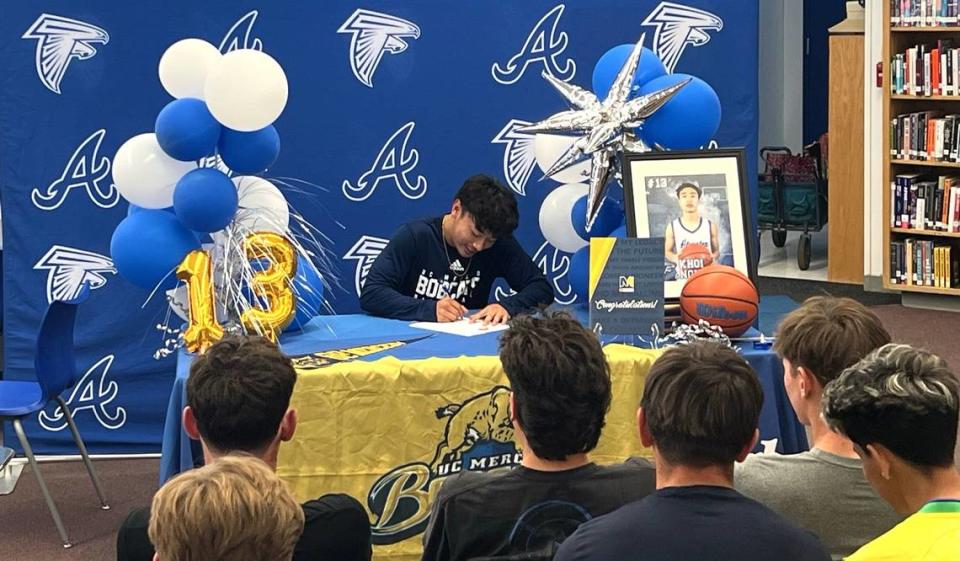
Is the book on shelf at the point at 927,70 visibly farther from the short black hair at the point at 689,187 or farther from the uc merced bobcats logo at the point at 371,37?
the short black hair at the point at 689,187

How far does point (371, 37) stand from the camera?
5.52 m

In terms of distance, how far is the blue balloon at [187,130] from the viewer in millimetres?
4020

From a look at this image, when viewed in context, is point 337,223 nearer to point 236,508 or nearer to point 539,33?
point 539,33

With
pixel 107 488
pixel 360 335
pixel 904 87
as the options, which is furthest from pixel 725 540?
pixel 904 87

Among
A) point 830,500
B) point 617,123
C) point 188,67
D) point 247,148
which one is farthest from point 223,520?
point 617,123

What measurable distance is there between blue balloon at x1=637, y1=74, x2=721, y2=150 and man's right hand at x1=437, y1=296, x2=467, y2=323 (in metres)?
0.83

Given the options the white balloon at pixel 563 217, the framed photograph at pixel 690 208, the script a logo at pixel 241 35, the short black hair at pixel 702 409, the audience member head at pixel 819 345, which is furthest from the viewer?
the script a logo at pixel 241 35

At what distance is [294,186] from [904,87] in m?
4.22

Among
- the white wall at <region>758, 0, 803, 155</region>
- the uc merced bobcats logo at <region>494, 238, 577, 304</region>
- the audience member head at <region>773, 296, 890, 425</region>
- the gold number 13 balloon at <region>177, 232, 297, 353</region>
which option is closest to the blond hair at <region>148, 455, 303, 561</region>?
the audience member head at <region>773, 296, 890, 425</region>

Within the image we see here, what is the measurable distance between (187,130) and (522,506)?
211 centimetres

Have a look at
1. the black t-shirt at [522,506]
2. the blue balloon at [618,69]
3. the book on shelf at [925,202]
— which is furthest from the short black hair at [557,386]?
the book on shelf at [925,202]

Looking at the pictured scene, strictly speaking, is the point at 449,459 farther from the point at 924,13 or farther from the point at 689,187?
the point at 924,13

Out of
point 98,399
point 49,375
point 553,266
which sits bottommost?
point 98,399

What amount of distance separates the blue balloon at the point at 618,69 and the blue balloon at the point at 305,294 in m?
1.19
